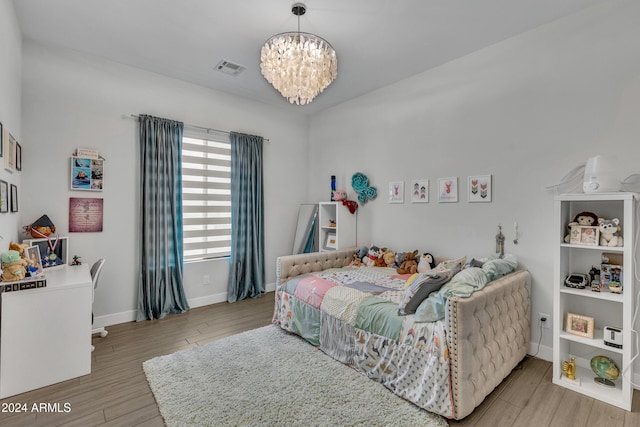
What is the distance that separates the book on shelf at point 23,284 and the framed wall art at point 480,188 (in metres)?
3.66

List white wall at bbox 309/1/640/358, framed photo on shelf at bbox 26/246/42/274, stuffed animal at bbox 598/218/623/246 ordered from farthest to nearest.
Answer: framed photo on shelf at bbox 26/246/42/274, white wall at bbox 309/1/640/358, stuffed animal at bbox 598/218/623/246

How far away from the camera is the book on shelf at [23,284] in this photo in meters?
2.06

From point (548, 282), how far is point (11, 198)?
4.42 m

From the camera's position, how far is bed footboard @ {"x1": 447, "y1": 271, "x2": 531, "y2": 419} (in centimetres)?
178

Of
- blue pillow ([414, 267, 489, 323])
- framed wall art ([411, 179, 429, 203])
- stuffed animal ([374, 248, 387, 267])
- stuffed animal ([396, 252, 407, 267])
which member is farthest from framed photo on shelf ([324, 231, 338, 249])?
blue pillow ([414, 267, 489, 323])

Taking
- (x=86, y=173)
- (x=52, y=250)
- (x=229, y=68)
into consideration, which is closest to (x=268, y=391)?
(x=52, y=250)

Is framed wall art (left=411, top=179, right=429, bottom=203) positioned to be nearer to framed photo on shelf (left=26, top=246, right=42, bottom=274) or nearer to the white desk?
the white desk

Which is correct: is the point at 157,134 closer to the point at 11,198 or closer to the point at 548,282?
the point at 11,198

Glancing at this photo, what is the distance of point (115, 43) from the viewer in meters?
2.89

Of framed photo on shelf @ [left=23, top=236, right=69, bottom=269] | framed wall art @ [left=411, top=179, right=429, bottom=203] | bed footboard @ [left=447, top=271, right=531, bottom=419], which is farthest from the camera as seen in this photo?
framed wall art @ [left=411, top=179, right=429, bottom=203]

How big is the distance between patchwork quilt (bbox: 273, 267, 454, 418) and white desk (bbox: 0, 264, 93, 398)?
64.5 inches

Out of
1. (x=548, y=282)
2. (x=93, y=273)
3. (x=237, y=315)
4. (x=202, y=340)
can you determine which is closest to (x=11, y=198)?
(x=93, y=273)

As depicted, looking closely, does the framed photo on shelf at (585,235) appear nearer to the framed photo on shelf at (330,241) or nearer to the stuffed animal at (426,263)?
the stuffed animal at (426,263)

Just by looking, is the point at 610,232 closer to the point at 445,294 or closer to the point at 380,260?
the point at 445,294
